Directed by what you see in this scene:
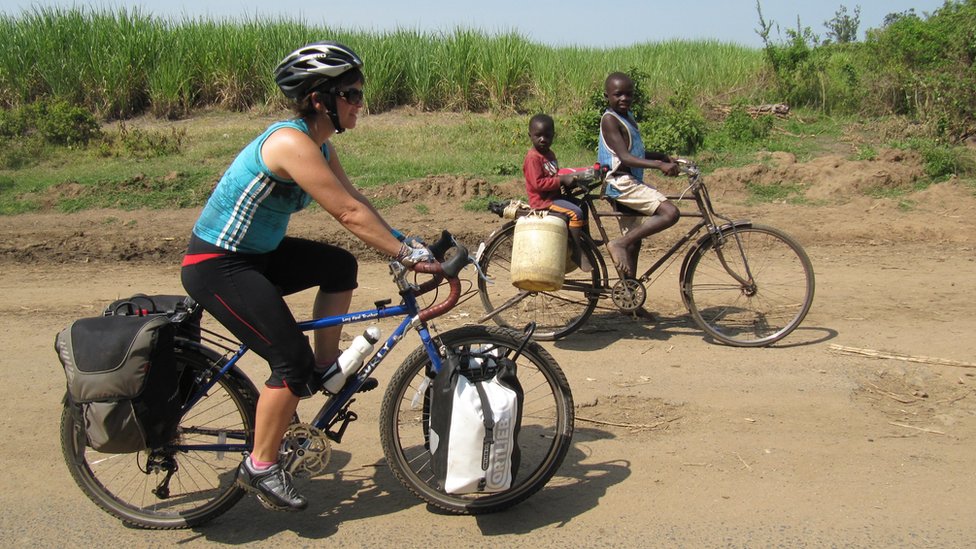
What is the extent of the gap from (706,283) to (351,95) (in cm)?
404

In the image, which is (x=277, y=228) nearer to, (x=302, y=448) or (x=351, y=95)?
(x=351, y=95)

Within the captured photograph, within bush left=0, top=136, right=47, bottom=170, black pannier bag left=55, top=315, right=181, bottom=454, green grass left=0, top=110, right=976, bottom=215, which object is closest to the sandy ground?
black pannier bag left=55, top=315, right=181, bottom=454

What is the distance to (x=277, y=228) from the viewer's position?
12.0 ft

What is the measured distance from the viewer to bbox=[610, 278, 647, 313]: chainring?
634 centimetres

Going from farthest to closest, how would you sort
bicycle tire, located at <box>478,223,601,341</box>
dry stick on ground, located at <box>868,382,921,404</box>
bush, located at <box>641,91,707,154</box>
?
1. bush, located at <box>641,91,707,154</box>
2. bicycle tire, located at <box>478,223,601,341</box>
3. dry stick on ground, located at <box>868,382,921,404</box>

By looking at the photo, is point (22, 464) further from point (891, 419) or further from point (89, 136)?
point (89, 136)

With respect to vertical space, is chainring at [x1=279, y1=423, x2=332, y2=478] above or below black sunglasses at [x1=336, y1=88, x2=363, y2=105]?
below

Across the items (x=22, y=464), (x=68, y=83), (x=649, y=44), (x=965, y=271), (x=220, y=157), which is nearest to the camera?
(x=22, y=464)

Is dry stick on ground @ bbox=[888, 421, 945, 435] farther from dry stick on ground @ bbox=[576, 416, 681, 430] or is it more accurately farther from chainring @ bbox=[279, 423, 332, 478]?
chainring @ bbox=[279, 423, 332, 478]

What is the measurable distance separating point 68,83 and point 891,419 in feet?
50.8

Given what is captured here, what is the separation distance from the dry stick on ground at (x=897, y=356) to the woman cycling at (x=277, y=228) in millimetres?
3668

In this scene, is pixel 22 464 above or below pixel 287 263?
below

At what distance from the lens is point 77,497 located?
166 inches

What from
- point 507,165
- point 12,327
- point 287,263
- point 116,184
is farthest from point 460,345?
point 116,184
